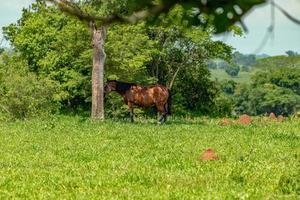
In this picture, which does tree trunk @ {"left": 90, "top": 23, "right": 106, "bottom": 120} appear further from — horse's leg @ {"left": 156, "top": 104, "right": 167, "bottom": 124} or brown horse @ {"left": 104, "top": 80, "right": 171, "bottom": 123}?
horse's leg @ {"left": 156, "top": 104, "right": 167, "bottom": 124}

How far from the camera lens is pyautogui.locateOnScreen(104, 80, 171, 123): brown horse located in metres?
32.3

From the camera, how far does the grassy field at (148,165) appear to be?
1047 cm

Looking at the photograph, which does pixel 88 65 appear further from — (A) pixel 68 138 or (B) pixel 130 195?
(B) pixel 130 195

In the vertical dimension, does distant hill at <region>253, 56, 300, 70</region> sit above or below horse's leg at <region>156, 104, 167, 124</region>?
above

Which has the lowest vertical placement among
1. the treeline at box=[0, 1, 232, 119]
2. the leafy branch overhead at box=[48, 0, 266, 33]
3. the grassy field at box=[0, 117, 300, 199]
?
the grassy field at box=[0, 117, 300, 199]

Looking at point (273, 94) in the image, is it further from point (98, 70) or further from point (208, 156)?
point (208, 156)

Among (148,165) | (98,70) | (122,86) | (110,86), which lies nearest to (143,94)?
(122,86)

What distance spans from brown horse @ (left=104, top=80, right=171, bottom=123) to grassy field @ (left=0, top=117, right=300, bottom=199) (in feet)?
27.5

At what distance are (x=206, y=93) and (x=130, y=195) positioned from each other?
5927cm

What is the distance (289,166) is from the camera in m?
13.0

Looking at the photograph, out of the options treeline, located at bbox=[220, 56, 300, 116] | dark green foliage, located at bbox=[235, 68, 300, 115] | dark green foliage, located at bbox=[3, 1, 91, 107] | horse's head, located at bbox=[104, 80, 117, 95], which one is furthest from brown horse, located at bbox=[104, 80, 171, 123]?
dark green foliage, located at bbox=[235, 68, 300, 115]

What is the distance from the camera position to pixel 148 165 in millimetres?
13883

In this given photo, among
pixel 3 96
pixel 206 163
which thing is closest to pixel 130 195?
pixel 206 163

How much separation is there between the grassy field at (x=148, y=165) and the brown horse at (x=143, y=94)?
8367 millimetres
